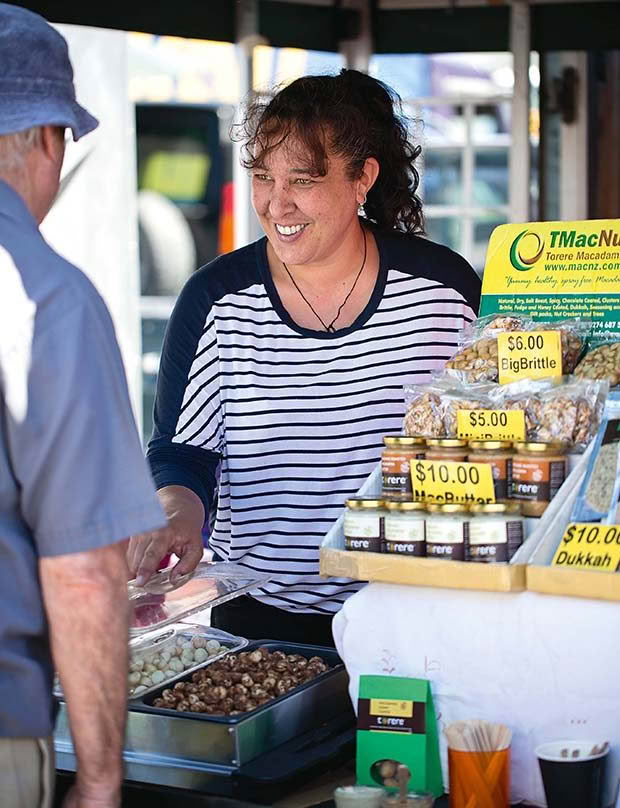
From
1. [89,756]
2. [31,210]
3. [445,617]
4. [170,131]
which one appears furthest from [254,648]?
[170,131]

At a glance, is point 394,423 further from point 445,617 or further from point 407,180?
point 445,617

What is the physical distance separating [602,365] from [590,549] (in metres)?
0.38

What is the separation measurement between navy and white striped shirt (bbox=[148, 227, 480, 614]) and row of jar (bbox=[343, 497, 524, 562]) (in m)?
0.63

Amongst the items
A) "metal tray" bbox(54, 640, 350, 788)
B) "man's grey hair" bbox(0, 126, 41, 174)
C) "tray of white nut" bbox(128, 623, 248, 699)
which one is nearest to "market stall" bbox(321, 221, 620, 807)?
"metal tray" bbox(54, 640, 350, 788)

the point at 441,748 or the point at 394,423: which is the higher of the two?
the point at 394,423

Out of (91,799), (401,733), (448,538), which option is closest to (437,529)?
(448,538)

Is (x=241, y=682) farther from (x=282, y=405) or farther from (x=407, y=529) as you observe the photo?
(x=282, y=405)

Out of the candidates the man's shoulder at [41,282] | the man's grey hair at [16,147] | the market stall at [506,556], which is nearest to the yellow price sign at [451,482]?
the market stall at [506,556]

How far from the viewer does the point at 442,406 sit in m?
1.81

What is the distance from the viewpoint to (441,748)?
1.61 meters

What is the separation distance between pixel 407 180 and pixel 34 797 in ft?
5.15

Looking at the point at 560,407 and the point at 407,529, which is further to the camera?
the point at 560,407

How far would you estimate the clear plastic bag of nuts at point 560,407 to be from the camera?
1.70m

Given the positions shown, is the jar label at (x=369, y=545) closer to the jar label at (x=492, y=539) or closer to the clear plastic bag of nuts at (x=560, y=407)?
the jar label at (x=492, y=539)
